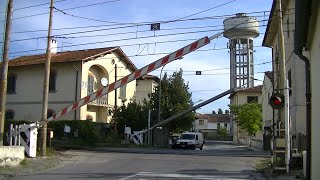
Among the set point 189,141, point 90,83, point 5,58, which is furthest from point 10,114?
point 5,58

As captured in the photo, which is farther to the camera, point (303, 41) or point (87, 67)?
point (87, 67)

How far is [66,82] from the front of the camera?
4297cm

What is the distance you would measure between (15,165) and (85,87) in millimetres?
23860

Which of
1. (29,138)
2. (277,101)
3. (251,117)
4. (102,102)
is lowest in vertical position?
(29,138)

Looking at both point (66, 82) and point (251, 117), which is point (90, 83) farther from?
point (251, 117)

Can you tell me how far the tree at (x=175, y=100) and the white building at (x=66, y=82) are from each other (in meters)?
4.13

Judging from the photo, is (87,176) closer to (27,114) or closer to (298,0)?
(298,0)

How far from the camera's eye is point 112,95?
47.5 m

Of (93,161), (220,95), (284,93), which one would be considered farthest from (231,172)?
(220,95)

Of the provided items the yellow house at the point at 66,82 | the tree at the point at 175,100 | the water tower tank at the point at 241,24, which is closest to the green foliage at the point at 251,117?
the water tower tank at the point at 241,24

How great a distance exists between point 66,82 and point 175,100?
12.1 metres

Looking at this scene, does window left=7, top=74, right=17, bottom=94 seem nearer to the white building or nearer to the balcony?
the white building

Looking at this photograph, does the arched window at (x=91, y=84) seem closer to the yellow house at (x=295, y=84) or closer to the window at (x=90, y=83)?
the window at (x=90, y=83)

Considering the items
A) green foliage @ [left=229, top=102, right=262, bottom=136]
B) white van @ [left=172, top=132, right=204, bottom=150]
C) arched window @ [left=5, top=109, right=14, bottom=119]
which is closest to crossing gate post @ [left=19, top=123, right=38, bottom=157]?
white van @ [left=172, top=132, right=204, bottom=150]
